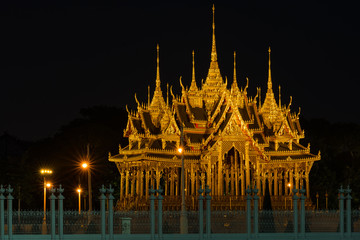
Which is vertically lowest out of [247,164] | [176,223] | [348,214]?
[176,223]

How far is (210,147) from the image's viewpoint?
175 ft

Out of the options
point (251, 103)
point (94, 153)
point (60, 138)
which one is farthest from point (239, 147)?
point (60, 138)

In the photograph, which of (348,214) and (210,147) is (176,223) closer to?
(348,214)

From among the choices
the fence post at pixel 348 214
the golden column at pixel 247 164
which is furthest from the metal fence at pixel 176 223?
the golden column at pixel 247 164

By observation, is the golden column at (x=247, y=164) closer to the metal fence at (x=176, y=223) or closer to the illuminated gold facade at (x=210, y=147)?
the illuminated gold facade at (x=210, y=147)

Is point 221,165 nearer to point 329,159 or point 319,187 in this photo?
point 319,187

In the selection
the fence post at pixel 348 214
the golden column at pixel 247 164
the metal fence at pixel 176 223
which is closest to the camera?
the metal fence at pixel 176 223

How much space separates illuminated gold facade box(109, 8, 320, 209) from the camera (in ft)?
174

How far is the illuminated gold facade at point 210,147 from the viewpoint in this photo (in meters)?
53.1

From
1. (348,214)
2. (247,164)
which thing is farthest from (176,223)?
(247,164)

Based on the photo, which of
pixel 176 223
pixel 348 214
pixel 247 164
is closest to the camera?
pixel 348 214

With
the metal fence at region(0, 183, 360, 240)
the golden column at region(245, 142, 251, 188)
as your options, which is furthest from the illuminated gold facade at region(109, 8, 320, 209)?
the metal fence at region(0, 183, 360, 240)

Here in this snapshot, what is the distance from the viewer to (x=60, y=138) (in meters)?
79.3

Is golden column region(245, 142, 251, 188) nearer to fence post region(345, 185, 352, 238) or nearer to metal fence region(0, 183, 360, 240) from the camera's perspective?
metal fence region(0, 183, 360, 240)
